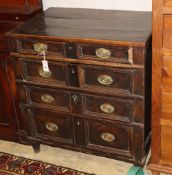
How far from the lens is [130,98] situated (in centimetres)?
199

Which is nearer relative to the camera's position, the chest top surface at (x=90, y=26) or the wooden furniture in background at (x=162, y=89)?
the wooden furniture in background at (x=162, y=89)

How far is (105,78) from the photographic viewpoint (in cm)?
201

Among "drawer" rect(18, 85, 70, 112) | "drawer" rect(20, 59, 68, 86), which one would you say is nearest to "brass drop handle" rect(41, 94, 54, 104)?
"drawer" rect(18, 85, 70, 112)

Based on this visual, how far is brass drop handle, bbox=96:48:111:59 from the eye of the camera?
6.30 feet

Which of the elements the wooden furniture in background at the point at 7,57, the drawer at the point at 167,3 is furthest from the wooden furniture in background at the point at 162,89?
the wooden furniture in background at the point at 7,57

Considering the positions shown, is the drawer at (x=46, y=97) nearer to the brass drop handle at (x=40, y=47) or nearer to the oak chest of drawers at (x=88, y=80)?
the oak chest of drawers at (x=88, y=80)

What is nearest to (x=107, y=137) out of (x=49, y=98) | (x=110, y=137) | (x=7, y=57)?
(x=110, y=137)

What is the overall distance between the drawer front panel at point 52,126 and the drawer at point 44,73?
9.6 inches

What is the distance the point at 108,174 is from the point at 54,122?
491mm

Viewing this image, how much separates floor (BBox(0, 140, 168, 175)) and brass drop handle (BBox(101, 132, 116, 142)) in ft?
0.85

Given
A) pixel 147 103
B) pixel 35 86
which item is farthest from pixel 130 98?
pixel 35 86

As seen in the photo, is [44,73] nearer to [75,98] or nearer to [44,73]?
[44,73]

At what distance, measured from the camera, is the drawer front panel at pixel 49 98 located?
2.20m

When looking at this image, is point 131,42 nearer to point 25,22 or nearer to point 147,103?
point 147,103
